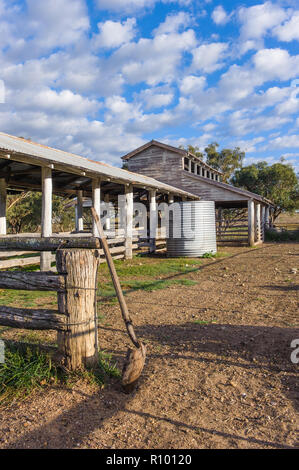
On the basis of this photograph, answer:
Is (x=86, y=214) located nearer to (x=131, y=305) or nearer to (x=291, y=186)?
(x=291, y=186)

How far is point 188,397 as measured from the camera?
319 cm

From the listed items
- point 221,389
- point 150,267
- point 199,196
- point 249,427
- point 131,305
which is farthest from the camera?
point 199,196

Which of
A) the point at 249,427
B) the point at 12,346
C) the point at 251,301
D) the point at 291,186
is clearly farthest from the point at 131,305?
the point at 291,186

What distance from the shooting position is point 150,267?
1152 cm

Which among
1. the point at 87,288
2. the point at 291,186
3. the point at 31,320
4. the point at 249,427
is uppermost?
the point at 291,186

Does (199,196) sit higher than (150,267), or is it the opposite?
(199,196)

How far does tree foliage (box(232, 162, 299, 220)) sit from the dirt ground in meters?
30.7

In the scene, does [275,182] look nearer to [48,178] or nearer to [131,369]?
[48,178]

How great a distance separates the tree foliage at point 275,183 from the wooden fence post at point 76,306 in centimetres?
3351

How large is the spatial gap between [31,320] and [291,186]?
3591 centimetres

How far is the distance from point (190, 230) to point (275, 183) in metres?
24.9

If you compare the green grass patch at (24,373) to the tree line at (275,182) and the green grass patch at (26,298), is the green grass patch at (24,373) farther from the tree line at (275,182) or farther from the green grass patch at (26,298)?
the tree line at (275,182)

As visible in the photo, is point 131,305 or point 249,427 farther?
point 131,305

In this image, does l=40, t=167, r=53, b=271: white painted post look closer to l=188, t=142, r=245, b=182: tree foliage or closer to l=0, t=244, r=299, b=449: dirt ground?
l=0, t=244, r=299, b=449: dirt ground
